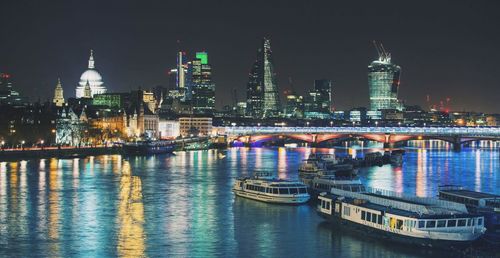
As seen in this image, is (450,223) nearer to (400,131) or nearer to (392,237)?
(392,237)

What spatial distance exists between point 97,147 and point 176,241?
200 feet

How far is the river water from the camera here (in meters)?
26.8

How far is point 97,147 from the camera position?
87250 millimetres

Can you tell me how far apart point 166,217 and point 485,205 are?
43.2 feet

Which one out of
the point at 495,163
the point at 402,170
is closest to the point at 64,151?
the point at 402,170

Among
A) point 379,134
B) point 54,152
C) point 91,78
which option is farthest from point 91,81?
point 54,152

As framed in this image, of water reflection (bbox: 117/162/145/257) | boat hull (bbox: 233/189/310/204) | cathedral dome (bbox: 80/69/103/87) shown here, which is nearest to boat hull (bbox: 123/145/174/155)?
water reflection (bbox: 117/162/145/257)

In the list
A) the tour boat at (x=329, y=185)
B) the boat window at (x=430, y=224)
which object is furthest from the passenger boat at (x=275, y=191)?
the boat window at (x=430, y=224)

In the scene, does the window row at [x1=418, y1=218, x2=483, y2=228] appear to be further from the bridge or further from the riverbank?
the bridge

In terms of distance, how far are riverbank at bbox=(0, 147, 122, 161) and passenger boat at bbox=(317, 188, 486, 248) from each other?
46815mm

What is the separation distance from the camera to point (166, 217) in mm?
33594

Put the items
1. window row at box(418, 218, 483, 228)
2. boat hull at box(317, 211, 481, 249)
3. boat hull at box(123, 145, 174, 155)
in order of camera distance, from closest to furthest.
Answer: boat hull at box(317, 211, 481, 249) → window row at box(418, 218, 483, 228) → boat hull at box(123, 145, 174, 155)

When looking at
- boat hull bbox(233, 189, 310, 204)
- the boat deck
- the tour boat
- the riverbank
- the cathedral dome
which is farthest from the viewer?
the cathedral dome

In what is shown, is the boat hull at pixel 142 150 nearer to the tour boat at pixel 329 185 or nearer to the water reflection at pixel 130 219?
the water reflection at pixel 130 219
